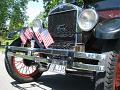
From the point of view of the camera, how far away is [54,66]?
18.8 feet

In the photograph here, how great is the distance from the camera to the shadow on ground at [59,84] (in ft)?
22.6

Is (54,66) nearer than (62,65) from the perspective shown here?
No

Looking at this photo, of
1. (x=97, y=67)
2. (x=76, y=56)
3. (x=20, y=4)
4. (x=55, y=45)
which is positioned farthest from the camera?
(x=20, y=4)

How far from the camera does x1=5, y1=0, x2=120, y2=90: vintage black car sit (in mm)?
4703

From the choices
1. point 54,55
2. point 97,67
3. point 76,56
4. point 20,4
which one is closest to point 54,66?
point 54,55

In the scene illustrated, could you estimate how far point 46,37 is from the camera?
21.5 ft

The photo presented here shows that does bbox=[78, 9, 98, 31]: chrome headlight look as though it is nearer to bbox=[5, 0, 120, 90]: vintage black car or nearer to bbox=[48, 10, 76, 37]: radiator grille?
bbox=[5, 0, 120, 90]: vintage black car

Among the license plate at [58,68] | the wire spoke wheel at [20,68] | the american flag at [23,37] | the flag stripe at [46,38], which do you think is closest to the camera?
the license plate at [58,68]

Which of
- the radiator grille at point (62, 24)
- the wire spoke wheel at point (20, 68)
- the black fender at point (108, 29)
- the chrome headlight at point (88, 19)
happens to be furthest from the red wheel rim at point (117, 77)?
the wire spoke wheel at point (20, 68)

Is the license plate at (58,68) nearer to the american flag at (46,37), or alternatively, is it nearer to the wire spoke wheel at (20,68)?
the american flag at (46,37)

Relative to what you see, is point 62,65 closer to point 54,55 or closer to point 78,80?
point 54,55

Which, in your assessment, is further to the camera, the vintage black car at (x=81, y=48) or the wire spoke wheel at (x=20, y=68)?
the wire spoke wheel at (x=20, y=68)

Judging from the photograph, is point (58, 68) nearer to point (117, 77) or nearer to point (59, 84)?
point (117, 77)

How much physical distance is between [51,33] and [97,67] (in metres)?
2.26
